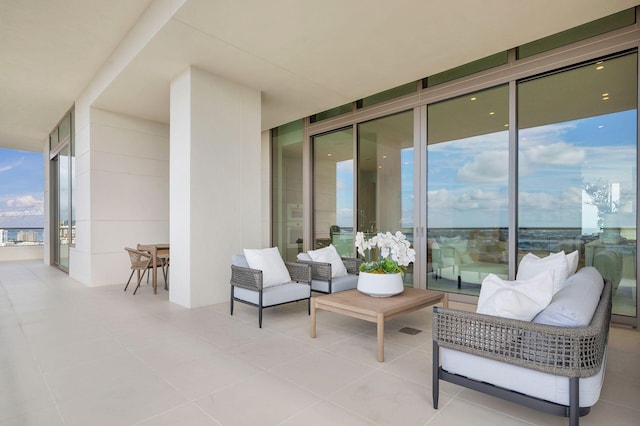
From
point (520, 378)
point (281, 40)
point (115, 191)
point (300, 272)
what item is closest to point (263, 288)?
point (300, 272)

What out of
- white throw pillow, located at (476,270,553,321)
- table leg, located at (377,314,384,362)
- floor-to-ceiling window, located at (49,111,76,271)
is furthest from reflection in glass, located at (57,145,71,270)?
white throw pillow, located at (476,270,553,321)

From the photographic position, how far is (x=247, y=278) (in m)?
4.08

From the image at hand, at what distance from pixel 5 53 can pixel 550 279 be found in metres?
7.44

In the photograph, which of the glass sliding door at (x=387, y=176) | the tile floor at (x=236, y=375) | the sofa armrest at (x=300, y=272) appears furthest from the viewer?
the glass sliding door at (x=387, y=176)

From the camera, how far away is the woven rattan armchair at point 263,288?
3926 millimetres

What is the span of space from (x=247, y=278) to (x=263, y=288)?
228mm

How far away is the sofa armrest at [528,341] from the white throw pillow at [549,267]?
37 cm

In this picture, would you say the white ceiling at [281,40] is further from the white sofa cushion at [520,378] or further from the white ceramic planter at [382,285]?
the white sofa cushion at [520,378]

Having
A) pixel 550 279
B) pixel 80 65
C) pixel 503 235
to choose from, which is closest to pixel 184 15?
pixel 80 65

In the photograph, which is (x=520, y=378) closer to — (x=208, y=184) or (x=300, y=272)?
(x=300, y=272)

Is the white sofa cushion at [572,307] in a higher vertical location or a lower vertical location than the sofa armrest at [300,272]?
higher

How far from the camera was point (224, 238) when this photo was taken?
5.15 m

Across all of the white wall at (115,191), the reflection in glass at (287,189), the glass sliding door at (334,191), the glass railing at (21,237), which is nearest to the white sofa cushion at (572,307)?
the glass sliding door at (334,191)

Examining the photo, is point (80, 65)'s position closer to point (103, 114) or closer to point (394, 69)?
point (103, 114)
